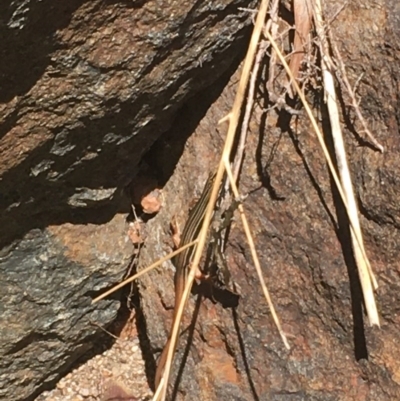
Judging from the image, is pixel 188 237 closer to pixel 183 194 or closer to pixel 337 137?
pixel 183 194

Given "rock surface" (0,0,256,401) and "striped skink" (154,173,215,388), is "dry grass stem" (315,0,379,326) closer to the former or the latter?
"rock surface" (0,0,256,401)

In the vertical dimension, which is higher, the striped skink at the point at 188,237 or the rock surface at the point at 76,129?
the rock surface at the point at 76,129

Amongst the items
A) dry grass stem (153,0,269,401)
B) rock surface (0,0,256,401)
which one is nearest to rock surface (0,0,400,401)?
→ rock surface (0,0,256,401)

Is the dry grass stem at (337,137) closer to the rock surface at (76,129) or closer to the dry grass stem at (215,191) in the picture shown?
the rock surface at (76,129)

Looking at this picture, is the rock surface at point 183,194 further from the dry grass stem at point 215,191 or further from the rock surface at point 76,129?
the dry grass stem at point 215,191

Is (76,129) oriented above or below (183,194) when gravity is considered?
A: above

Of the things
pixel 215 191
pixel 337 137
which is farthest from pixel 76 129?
pixel 337 137

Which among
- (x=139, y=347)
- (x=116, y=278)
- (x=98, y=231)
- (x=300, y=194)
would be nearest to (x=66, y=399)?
(x=139, y=347)

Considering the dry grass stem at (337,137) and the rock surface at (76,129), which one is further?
the dry grass stem at (337,137)

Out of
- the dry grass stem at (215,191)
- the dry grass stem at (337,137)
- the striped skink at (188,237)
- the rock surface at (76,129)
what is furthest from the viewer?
the striped skink at (188,237)

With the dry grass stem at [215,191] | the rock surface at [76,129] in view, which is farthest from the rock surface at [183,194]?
the dry grass stem at [215,191]

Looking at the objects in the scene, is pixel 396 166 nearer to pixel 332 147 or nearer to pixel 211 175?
pixel 332 147

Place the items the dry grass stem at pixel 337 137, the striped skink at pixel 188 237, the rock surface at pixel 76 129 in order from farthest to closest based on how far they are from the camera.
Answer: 1. the striped skink at pixel 188 237
2. the dry grass stem at pixel 337 137
3. the rock surface at pixel 76 129
